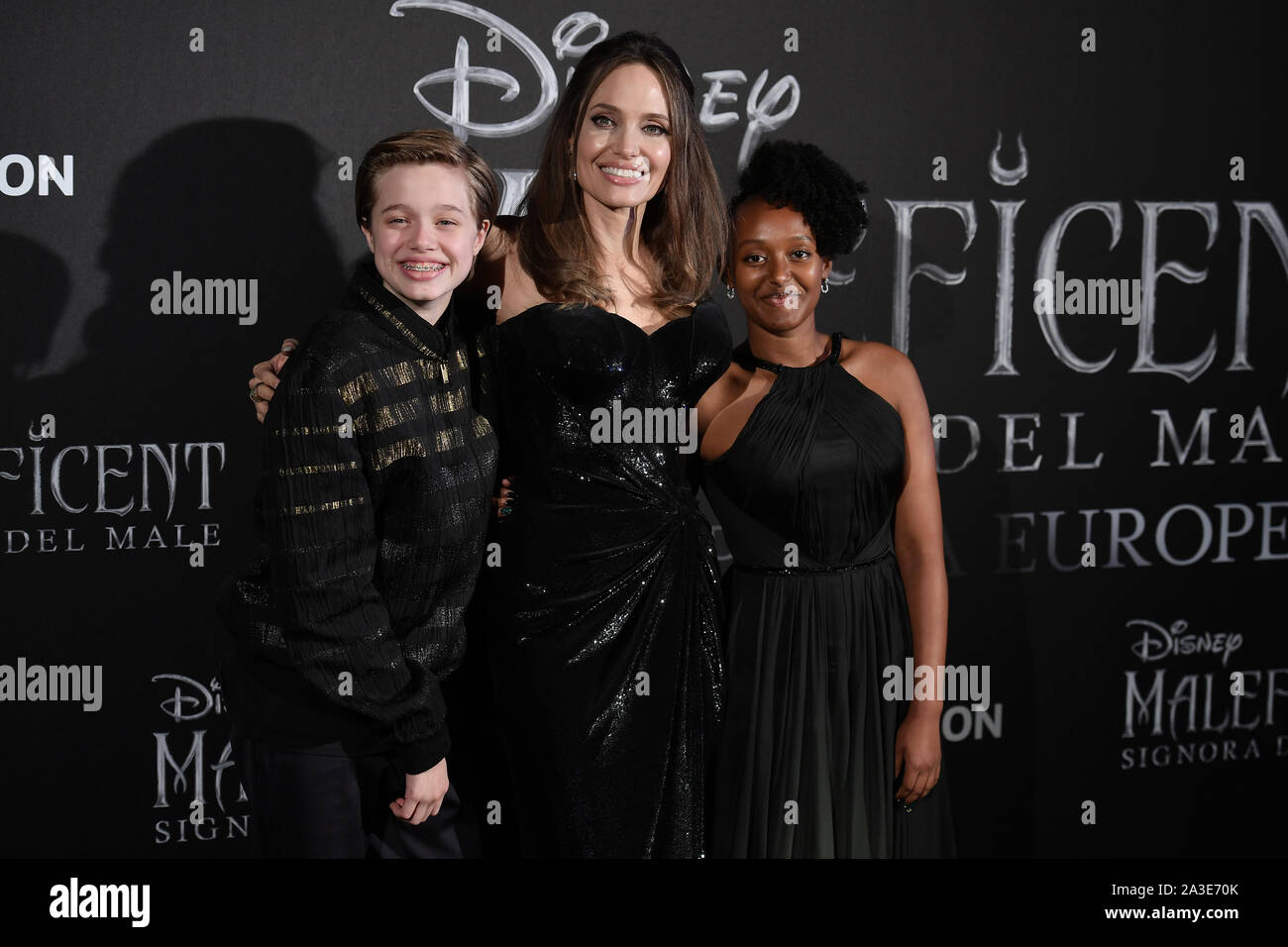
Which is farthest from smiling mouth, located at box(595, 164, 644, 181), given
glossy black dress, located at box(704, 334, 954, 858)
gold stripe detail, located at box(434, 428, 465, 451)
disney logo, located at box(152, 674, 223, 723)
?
disney logo, located at box(152, 674, 223, 723)

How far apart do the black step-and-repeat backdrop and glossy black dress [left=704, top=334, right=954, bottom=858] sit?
1.70 feet

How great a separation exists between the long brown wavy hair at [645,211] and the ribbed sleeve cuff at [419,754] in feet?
2.58

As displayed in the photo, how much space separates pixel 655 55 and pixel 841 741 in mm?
1306

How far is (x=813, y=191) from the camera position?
7.90 ft

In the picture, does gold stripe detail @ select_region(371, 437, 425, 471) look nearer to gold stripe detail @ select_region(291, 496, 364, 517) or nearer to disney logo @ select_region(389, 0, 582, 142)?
gold stripe detail @ select_region(291, 496, 364, 517)

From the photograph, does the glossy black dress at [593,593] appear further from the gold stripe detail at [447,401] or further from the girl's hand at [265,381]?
the girl's hand at [265,381]

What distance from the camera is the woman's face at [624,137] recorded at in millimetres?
2279

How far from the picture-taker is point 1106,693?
3484mm

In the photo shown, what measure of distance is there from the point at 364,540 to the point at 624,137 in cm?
86

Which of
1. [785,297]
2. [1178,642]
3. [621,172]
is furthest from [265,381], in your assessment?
[1178,642]

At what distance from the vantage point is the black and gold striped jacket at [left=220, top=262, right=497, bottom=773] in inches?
75.1

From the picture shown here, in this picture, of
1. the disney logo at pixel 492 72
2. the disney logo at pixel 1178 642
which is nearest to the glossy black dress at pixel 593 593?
the disney logo at pixel 492 72

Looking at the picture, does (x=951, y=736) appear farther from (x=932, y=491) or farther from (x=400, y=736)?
(x=400, y=736)
